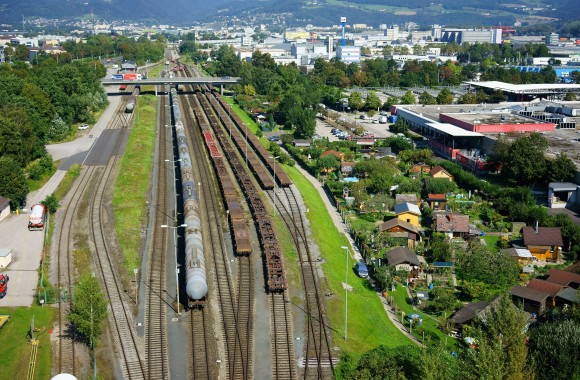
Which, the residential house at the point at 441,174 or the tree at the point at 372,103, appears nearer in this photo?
the residential house at the point at 441,174

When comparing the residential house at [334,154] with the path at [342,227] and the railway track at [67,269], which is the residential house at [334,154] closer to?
the path at [342,227]

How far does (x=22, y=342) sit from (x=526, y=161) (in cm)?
4181

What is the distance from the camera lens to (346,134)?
7969 cm

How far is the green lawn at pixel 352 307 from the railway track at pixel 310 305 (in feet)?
1.92

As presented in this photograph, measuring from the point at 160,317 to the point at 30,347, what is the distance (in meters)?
5.77

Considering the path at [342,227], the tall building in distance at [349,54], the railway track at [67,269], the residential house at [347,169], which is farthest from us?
the tall building in distance at [349,54]

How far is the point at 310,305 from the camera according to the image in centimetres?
3325

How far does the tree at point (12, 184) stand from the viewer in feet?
152

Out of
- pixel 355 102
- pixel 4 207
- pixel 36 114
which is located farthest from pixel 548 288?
pixel 355 102

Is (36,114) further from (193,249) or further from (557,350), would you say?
(557,350)

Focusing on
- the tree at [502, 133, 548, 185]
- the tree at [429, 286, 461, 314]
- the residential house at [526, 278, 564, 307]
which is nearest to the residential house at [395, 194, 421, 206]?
the tree at [502, 133, 548, 185]

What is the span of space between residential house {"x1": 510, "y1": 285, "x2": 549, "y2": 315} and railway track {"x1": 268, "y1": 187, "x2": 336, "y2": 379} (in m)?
10.4

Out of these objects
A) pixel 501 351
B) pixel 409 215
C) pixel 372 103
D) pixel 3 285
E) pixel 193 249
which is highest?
pixel 372 103

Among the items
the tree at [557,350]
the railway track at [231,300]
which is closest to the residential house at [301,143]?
the railway track at [231,300]
